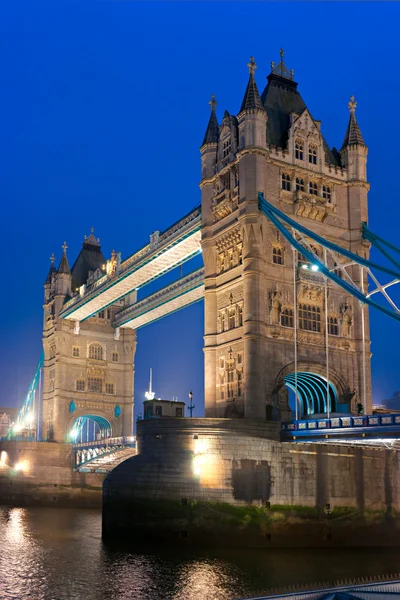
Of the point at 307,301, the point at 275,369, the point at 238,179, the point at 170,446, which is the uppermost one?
the point at 238,179

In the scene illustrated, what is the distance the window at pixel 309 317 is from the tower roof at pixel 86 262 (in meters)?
44.4

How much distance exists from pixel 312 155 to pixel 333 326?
1305 centimetres

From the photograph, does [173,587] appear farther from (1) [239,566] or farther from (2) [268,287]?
(2) [268,287]

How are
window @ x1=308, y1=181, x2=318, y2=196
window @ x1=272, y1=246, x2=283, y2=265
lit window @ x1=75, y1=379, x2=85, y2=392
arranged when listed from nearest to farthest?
window @ x1=272, y1=246, x2=283, y2=265, window @ x1=308, y1=181, x2=318, y2=196, lit window @ x1=75, y1=379, x2=85, y2=392

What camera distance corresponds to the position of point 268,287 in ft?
171

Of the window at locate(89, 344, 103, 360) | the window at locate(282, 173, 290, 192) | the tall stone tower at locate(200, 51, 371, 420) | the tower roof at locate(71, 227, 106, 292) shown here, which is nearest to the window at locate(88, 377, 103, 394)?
the window at locate(89, 344, 103, 360)

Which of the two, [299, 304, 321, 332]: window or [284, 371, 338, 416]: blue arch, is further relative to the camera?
[284, 371, 338, 416]: blue arch

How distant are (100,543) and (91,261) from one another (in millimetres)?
54530

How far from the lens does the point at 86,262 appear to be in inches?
3725

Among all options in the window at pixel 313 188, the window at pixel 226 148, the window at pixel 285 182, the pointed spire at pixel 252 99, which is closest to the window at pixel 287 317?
the window at pixel 285 182

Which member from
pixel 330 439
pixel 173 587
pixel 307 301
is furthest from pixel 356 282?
pixel 173 587

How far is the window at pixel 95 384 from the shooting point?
9069 centimetres

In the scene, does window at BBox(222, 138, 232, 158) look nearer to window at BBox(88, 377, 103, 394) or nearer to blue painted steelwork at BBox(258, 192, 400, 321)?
blue painted steelwork at BBox(258, 192, 400, 321)

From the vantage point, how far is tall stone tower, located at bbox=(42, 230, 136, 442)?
88.3 metres
